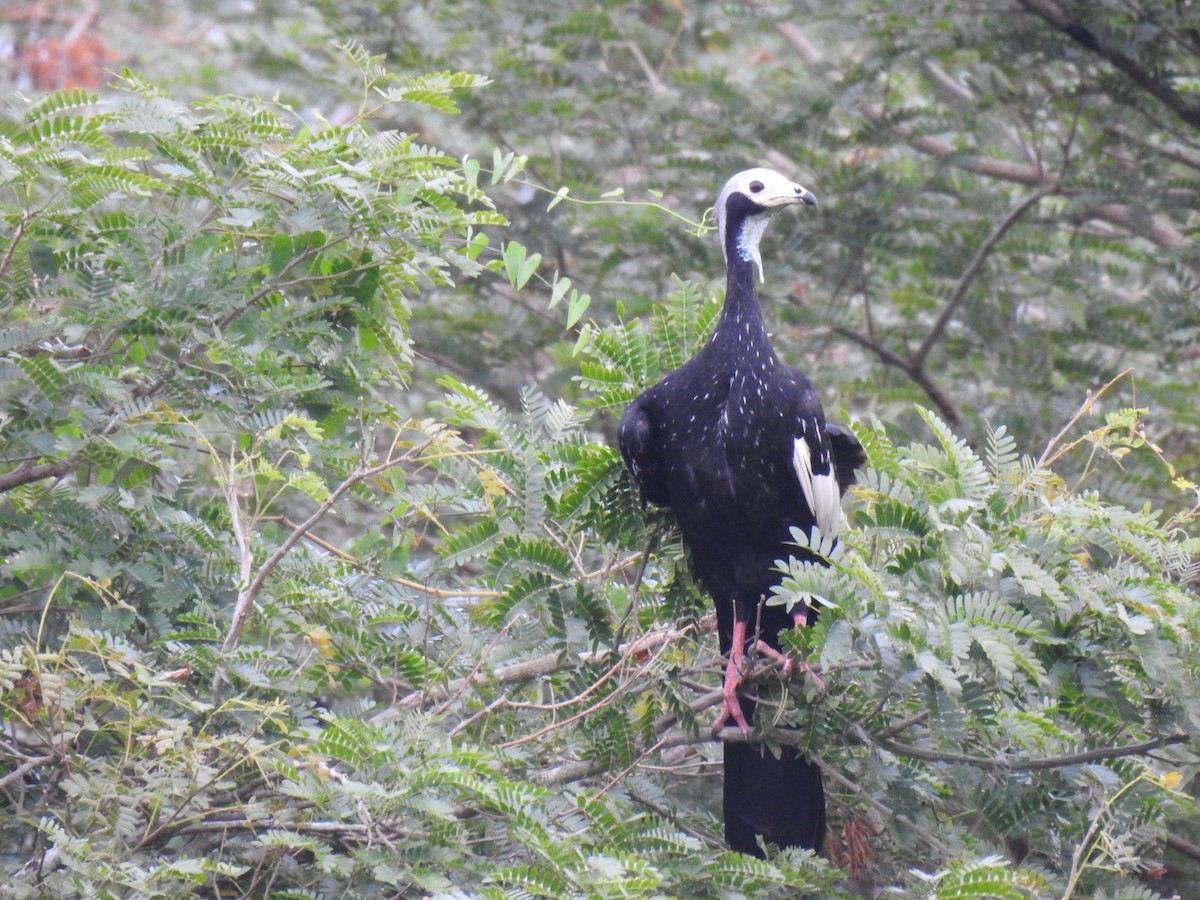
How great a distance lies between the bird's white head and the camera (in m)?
3.78

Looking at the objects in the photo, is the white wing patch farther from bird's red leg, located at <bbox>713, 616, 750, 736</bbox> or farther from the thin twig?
the thin twig

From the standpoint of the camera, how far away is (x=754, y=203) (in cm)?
379

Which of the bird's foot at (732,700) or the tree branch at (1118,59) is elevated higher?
the tree branch at (1118,59)

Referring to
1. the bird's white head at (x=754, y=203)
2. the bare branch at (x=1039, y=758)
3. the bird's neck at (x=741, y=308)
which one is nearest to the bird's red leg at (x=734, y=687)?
the bare branch at (x=1039, y=758)

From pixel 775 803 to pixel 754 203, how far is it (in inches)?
62.7

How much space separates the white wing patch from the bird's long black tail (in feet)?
1.84

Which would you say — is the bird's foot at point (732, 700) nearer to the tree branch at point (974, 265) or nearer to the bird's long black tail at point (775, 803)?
the bird's long black tail at point (775, 803)

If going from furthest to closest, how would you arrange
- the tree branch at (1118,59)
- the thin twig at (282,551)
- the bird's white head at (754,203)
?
the tree branch at (1118,59) → the bird's white head at (754,203) → the thin twig at (282,551)

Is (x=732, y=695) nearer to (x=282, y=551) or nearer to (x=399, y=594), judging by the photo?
(x=399, y=594)

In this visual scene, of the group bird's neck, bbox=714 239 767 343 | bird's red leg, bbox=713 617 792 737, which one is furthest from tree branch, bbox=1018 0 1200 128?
bird's red leg, bbox=713 617 792 737

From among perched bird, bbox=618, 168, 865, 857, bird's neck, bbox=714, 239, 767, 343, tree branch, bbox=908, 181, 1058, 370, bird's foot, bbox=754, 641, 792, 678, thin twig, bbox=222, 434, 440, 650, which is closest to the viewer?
thin twig, bbox=222, 434, 440, 650

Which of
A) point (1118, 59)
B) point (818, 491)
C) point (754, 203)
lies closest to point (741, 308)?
point (754, 203)

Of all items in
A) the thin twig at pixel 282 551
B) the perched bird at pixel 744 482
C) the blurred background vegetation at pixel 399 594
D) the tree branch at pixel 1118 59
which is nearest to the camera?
the blurred background vegetation at pixel 399 594

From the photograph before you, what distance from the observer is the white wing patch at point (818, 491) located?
11.2 ft
